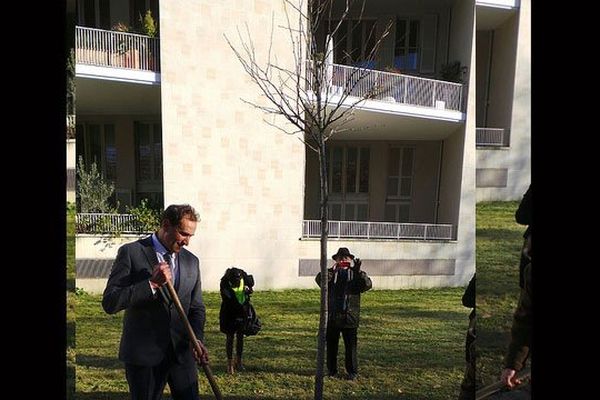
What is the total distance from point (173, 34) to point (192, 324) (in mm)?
1222

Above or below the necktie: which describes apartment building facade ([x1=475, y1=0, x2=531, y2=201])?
above

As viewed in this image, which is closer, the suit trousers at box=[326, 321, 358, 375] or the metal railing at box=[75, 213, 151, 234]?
the metal railing at box=[75, 213, 151, 234]

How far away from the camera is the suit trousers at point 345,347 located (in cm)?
191

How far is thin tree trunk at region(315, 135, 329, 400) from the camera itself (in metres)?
1.82

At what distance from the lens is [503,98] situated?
6.07ft

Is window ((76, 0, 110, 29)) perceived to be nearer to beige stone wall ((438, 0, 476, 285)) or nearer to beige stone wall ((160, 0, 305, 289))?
beige stone wall ((160, 0, 305, 289))

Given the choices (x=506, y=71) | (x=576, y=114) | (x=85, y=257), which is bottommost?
(x=85, y=257)

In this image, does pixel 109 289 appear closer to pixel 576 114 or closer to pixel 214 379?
pixel 214 379

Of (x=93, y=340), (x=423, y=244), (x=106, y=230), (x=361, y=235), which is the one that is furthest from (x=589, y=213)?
(x=93, y=340)

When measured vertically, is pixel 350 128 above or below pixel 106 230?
above

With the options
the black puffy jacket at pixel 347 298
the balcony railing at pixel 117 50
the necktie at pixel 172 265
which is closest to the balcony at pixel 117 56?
the balcony railing at pixel 117 50

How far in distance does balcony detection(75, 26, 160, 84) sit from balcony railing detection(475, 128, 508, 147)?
142 centimetres

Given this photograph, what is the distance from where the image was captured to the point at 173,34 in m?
1.75

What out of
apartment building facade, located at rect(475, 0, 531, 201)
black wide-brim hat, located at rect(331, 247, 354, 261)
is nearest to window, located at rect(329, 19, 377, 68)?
apartment building facade, located at rect(475, 0, 531, 201)
